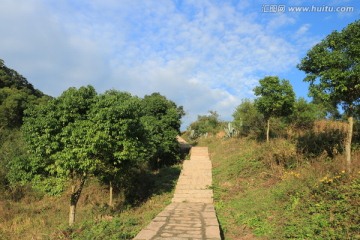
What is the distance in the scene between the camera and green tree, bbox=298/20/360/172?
736 cm

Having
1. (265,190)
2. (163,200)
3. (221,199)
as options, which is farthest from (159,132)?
(265,190)

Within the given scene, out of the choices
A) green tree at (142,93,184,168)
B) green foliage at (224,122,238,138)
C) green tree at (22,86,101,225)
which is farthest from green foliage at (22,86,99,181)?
green foliage at (224,122,238,138)

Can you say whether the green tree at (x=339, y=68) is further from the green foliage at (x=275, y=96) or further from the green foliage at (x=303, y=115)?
the green foliage at (x=303, y=115)

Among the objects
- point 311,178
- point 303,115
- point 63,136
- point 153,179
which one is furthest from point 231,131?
point 63,136

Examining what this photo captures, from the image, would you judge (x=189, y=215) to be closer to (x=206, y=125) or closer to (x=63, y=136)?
(x=63, y=136)

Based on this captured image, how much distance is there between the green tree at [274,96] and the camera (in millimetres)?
15102

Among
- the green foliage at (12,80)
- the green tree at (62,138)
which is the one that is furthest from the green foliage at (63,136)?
the green foliage at (12,80)

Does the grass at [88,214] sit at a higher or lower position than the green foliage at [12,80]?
lower

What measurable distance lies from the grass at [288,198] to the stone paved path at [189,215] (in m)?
0.47

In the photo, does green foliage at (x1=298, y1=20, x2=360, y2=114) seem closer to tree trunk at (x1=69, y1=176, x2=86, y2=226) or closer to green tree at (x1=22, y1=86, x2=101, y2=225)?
green tree at (x1=22, y1=86, x2=101, y2=225)

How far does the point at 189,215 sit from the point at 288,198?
2.67 m

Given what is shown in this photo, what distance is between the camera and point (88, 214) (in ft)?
34.7

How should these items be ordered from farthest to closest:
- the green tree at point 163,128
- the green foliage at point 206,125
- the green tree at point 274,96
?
the green foliage at point 206,125, the green tree at point 163,128, the green tree at point 274,96

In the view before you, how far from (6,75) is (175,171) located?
1735cm
